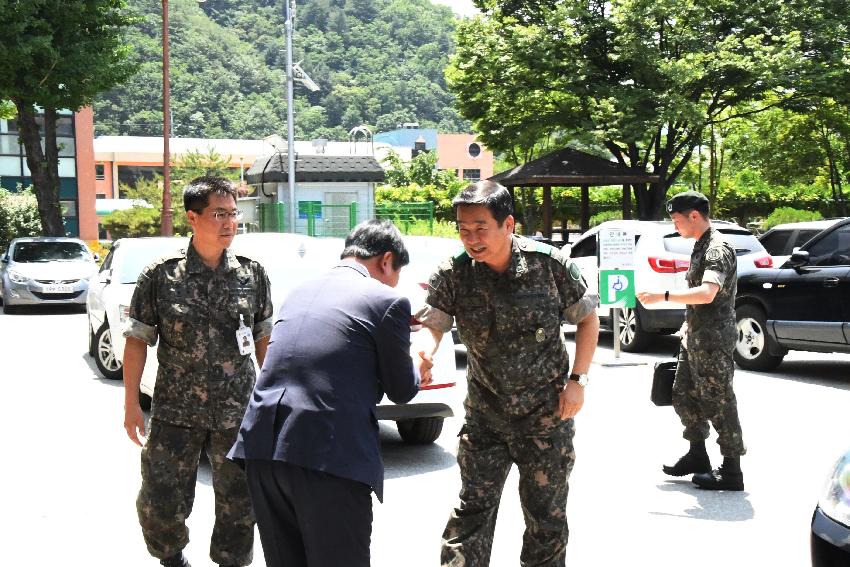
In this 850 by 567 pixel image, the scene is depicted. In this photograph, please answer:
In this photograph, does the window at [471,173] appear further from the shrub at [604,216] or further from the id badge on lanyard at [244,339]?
the id badge on lanyard at [244,339]

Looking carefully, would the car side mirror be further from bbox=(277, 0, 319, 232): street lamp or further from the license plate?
bbox=(277, 0, 319, 232): street lamp

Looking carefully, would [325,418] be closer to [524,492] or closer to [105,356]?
[524,492]

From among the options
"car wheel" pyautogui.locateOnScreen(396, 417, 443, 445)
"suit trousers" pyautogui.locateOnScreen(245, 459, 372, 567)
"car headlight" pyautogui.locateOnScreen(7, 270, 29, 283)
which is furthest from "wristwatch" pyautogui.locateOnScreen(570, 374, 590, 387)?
"car headlight" pyautogui.locateOnScreen(7, 270, 29, 283)

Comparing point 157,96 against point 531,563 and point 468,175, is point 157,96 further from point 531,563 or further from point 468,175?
point 531,563

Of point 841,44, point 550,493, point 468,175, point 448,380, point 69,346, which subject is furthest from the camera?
point 468,175

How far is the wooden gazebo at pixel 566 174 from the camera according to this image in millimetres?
26562

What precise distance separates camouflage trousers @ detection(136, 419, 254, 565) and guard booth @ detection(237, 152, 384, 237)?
26541 mm

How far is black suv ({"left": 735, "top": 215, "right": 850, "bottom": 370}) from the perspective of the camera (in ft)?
35.1

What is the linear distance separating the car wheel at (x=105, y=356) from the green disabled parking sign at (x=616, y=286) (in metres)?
5.83

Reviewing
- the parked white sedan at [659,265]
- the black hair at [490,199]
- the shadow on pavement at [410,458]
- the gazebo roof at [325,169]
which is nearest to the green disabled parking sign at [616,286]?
the parked white sedan at [659,265]

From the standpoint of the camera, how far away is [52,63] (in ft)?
86.8

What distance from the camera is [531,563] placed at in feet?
13.4

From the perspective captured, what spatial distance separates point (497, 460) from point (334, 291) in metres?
1.16

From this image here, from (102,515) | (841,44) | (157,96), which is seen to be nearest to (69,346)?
(102,515)
